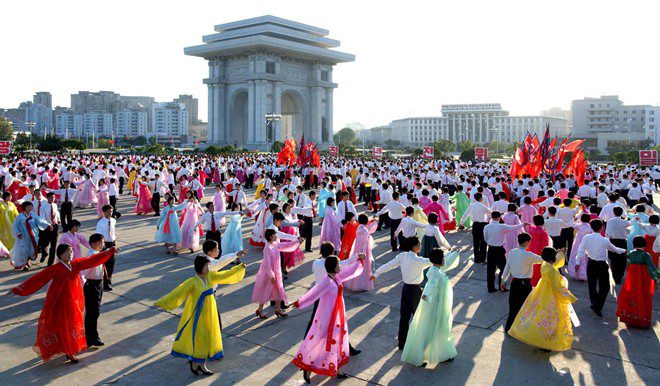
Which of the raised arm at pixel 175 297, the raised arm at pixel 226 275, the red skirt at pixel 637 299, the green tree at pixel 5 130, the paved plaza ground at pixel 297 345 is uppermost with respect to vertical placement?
the green tree at pixel 5 130

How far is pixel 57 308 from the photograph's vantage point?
6.33 meters

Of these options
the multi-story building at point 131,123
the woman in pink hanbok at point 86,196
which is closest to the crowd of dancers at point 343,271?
the woman in pink hanbok at point 86,196

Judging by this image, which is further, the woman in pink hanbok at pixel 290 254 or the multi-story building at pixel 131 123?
the multi-story building at pixel 131 123

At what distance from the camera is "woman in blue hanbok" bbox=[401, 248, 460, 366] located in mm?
6273

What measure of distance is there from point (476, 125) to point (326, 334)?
159750 millimetres

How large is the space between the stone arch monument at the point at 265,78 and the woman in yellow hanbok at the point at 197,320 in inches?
A: 2521

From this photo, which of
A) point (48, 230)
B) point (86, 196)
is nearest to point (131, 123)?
point (86, 196)

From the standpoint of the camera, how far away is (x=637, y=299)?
7684 millimetres

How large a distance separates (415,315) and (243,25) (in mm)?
73938

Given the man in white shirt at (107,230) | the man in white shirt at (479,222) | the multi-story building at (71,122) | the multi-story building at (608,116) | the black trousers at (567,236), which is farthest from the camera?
the multi-story building at (71,122)

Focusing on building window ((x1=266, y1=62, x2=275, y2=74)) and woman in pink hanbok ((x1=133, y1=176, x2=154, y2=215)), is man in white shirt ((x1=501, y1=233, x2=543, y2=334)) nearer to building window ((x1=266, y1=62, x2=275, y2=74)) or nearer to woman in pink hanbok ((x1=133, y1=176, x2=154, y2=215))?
woman in pink hanbok ((x1=133, y1=176, x2=154, y2=215))

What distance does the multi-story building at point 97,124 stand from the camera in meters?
181

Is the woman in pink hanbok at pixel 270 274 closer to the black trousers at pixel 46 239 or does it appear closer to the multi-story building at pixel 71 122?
the black trousers at pixel 46 239

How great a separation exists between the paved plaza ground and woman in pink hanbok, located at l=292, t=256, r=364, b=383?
0.94ft
